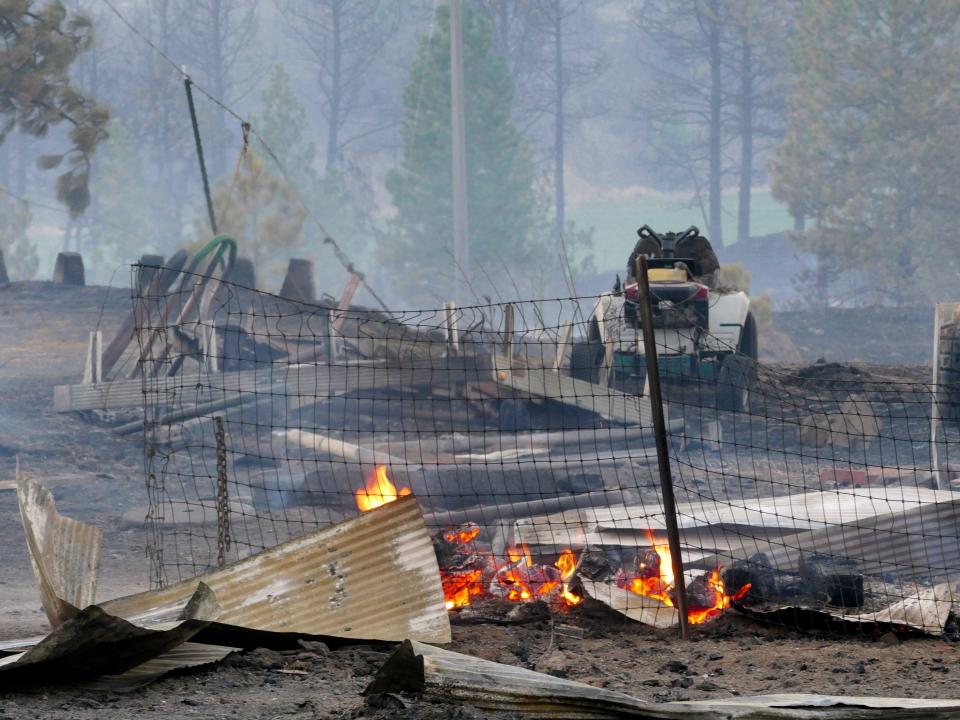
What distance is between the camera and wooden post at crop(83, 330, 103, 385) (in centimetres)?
1722

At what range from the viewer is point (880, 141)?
38.2 m

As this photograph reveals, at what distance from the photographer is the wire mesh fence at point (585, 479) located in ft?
24.4

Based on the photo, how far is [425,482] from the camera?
11609 millimetres

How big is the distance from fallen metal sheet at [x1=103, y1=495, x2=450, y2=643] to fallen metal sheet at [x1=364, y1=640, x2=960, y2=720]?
4.52 ft

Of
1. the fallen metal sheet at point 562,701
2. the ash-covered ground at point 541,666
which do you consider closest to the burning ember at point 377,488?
the ash-covered ground at point 541,666

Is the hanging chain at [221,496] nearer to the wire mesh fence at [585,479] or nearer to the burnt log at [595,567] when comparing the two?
the wire mesh fence at [585,479]

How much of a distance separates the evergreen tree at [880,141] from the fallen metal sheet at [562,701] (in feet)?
115

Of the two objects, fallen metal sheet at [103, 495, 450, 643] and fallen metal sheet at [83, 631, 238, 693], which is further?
fallen metal sheet at [103, 495, 450, 643]

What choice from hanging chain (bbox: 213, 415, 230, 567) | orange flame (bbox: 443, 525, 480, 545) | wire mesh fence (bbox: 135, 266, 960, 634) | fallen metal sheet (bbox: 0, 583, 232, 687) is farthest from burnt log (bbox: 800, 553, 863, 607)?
fallen metal sheet (bbox: 0, 583, 232, 687)

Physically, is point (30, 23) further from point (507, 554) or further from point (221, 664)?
point (221, 664)

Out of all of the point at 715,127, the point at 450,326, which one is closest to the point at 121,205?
the point at 715,127

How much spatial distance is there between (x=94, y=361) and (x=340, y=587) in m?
12.7

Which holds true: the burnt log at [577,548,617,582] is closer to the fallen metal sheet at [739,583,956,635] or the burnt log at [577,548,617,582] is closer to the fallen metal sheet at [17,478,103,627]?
the fallen metal sheet at [739,583,956,635]

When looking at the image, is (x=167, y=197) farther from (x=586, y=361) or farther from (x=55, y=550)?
(x=55, y=550)
